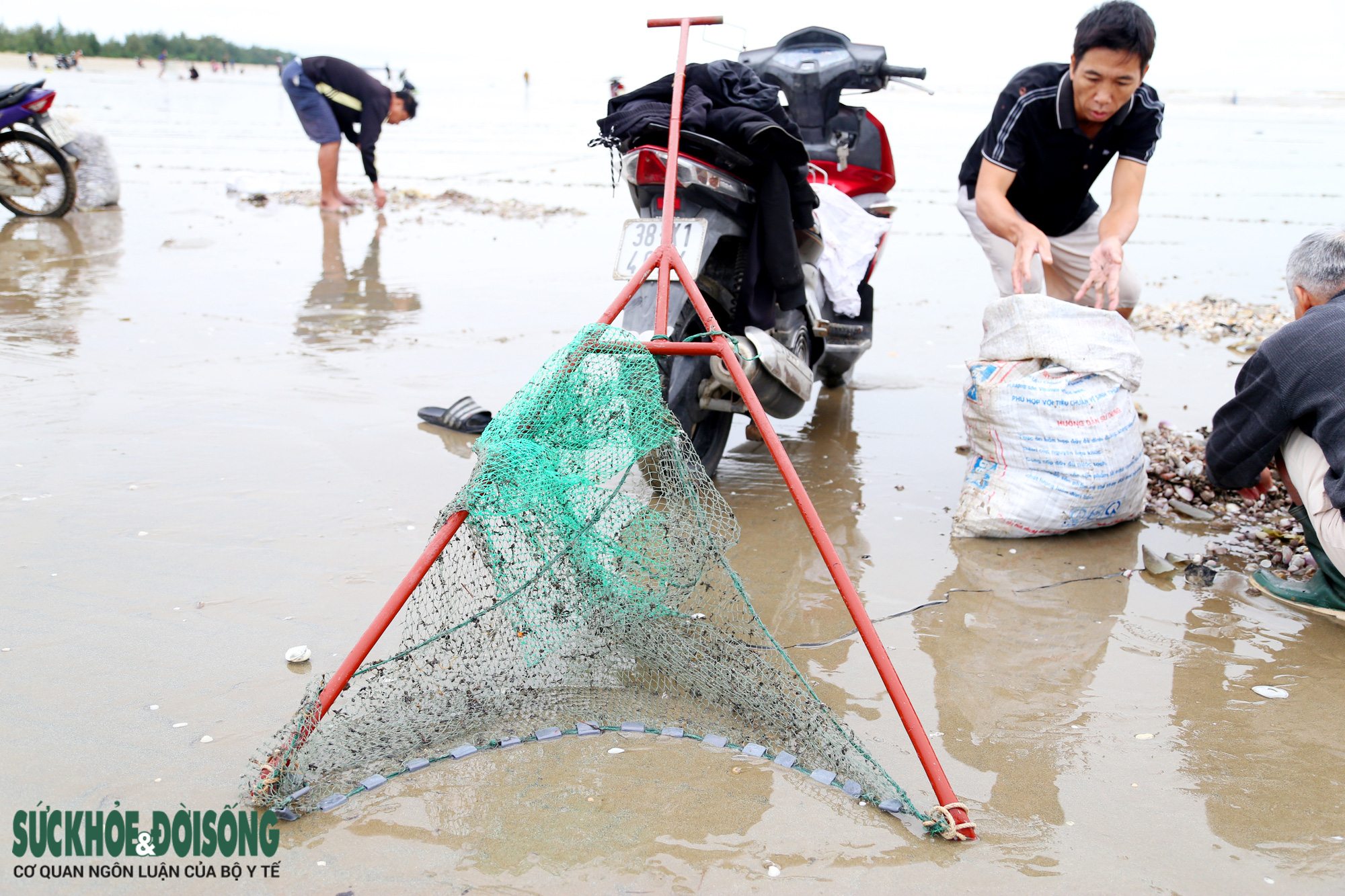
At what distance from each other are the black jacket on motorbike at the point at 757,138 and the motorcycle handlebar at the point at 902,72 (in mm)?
1533

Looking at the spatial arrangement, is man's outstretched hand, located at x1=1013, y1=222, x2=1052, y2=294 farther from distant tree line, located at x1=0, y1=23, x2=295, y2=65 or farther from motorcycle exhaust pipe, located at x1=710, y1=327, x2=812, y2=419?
distant tree line, located at x1=0, y1=23, x2=295, y2=65

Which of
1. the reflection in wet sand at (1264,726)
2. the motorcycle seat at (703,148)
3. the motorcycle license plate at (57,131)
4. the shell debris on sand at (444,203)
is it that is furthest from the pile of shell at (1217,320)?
the motorcycle license plate at (57,131)

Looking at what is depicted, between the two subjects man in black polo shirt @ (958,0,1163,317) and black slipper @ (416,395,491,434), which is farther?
black slipper @ (416,395,491,434)

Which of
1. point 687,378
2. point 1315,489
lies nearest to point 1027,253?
point 1315,489

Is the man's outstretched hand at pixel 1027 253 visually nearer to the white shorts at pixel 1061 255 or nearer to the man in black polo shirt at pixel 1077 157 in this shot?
the man in black polo shirt at pixel 1077 157

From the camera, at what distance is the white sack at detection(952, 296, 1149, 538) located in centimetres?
338

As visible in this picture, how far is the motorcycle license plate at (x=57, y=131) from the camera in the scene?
8.76 metres

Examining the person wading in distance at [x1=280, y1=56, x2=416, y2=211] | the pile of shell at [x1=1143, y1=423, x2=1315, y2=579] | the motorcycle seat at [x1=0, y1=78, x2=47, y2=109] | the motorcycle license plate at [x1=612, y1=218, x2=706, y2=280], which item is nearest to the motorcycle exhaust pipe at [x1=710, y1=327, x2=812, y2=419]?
the motorcycle license plate at [x1=612, y1=218, x2=706, y2=280]

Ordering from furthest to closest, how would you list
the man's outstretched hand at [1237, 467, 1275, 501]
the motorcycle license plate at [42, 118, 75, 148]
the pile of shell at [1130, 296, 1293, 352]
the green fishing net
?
1. the motorcycle license plate at [42, 118, 75, 148]
2. the pile of shell at [1130, 296, 1293, 352]
3. the man's outstretched hand at [1237, 467, 1275, 501]
4. the green fishing net

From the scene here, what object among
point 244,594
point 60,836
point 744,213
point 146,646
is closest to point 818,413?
point 744,213

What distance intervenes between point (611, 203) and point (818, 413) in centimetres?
877

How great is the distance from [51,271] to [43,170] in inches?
108

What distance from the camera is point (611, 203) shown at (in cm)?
1297

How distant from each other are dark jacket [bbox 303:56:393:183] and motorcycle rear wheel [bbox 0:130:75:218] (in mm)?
2544
